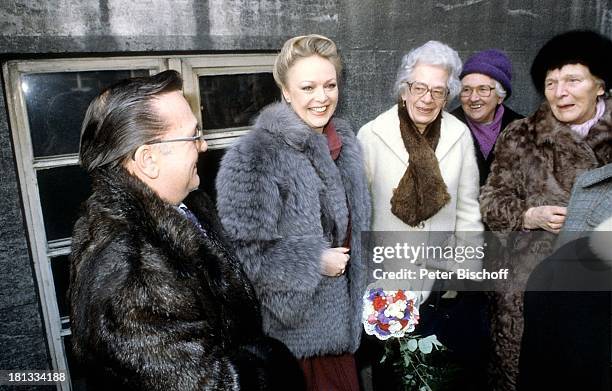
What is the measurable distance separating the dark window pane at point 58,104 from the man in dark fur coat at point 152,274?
1314 mm

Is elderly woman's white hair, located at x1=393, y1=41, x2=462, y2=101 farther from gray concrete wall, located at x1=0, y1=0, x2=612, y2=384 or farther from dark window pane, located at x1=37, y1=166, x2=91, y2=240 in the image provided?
dark window pane, located at x1=37, y1=166, x2=91, y2=240

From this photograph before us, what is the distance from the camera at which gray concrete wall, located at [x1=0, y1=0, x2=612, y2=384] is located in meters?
2.29

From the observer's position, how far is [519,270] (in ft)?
7.90

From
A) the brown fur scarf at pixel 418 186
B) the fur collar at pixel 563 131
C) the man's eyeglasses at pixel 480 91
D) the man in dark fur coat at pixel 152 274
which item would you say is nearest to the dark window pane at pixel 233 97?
the brown fur scarf at pixel 418 186

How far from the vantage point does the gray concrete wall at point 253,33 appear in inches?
90.3

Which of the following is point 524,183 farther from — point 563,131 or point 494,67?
point 494,67

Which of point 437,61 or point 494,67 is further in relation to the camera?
point 494,67

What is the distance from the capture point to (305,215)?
6.41 ft

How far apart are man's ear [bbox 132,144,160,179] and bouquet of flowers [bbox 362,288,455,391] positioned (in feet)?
3.60

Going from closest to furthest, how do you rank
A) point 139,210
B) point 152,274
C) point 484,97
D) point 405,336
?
point 152,274 → point 139,210 → point 405,336 → point 484,97

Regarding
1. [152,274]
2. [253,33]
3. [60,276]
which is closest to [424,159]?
[253,33]

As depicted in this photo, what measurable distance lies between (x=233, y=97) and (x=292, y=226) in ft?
4.59

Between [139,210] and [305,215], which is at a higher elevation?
[139,210]

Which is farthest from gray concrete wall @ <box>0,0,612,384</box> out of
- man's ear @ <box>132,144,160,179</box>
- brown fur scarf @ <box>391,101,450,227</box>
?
man's ear @ <box>132,144,160,179</box>
